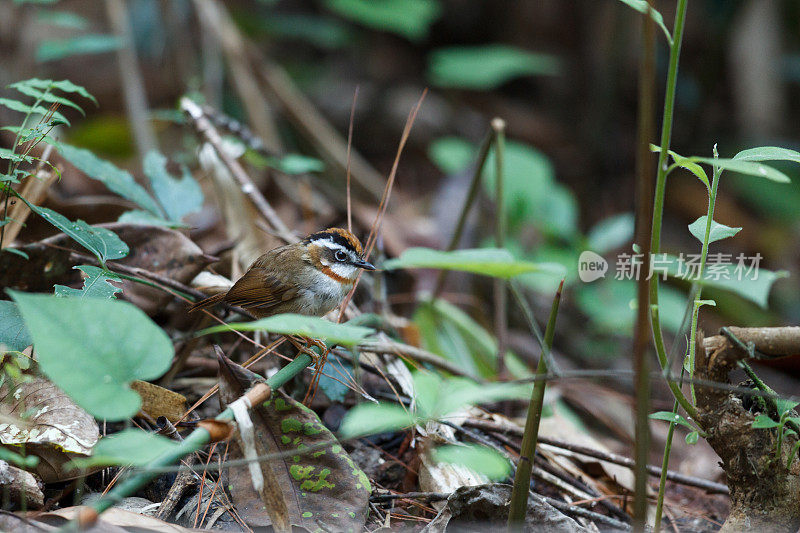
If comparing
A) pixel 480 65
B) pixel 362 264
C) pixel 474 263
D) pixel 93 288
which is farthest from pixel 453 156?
pixel 474 263

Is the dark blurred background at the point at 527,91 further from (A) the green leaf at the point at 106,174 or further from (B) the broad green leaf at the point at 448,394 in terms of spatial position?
(B) the broad green leaf at the point at 448,394

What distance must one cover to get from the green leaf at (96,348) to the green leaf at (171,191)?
6.10ft

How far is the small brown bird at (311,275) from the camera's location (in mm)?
3381

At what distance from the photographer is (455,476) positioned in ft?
8.15

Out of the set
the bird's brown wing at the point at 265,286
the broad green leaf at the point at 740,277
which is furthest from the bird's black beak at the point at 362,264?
the broad green leaf at the point at 740,277

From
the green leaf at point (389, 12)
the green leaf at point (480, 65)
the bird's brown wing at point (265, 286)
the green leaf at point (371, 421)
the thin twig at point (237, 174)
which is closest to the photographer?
the green leaf at point (371, 421)

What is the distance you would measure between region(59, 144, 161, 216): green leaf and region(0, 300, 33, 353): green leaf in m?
1.07

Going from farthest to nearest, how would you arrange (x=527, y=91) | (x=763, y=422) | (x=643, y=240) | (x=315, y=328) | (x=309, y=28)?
1. (x=527, y=91)
2. (x=309, y=28)
3. (x=763, y=422)
4. (x=643, y=240)
5. (x=315, y=328)

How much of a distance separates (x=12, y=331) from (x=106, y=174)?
119 cm

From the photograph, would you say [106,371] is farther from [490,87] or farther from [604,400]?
[490,87]

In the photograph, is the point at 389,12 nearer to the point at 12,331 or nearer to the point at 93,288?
the point at 93,288

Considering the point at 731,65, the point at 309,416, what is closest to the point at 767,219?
the point at 731,65

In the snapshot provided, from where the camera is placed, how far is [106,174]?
3135 mm

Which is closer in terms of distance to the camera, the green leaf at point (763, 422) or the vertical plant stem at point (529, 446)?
the vertical plant stem at point (529, 446)
